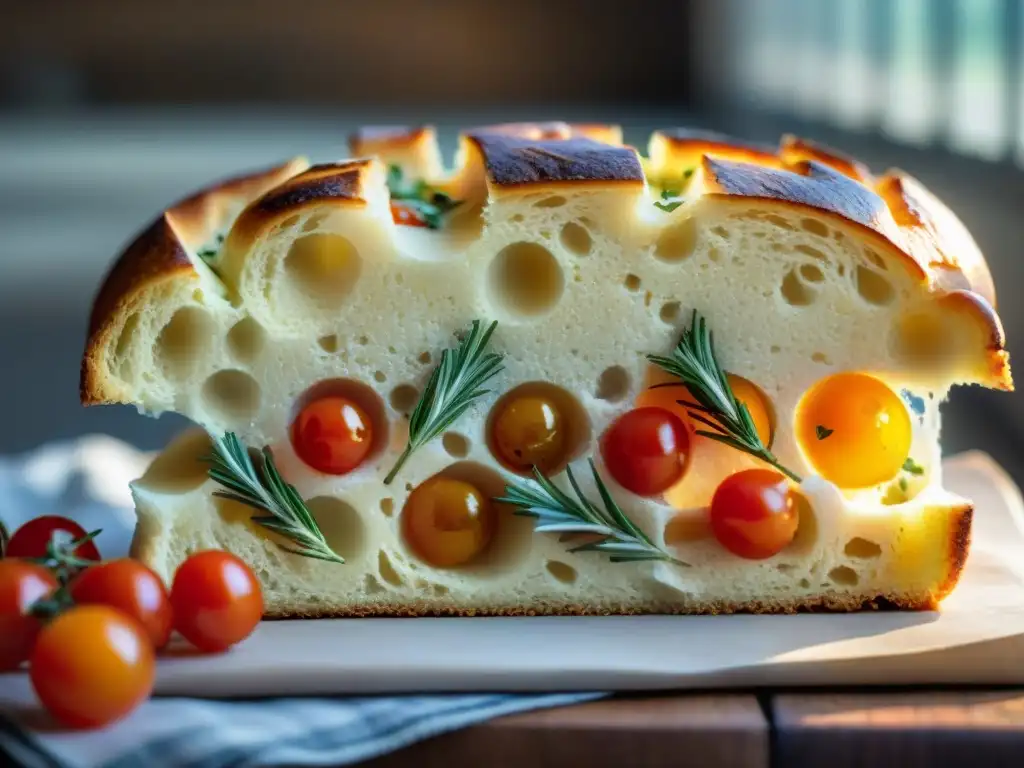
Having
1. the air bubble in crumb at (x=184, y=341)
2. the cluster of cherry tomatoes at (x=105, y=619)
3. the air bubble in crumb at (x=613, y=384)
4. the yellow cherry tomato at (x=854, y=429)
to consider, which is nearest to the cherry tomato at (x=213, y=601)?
the cluster of cherry tomatoes at (x=105, y=619)

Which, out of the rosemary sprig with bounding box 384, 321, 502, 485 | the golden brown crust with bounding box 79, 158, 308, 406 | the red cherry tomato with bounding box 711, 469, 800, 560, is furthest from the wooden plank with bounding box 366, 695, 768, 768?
the golden brown crust with bounding box 79, 158, 308, 406

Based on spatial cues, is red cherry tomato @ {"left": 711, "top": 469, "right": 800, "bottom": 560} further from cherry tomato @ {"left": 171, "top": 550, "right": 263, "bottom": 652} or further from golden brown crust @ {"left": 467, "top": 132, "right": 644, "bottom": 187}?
cherry tomato @ {"left": 171, "top": 550, "right": 263, "bottom": 652}

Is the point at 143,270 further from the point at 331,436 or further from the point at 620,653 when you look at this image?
the point at 620,653

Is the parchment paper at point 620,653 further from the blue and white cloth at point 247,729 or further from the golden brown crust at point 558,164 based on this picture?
the golden brown crust at point 558,164


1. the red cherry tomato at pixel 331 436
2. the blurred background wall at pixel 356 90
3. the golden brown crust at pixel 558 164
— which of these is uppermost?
the golden brown crust at pixel 558 164

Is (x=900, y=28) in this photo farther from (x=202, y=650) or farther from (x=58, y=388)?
(x=202, y=650)

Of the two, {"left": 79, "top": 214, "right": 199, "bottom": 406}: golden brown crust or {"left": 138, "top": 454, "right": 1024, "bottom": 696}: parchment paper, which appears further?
{"left": 79, "top": 214, "right": 199, "bottom": 406}: golden brown crust
